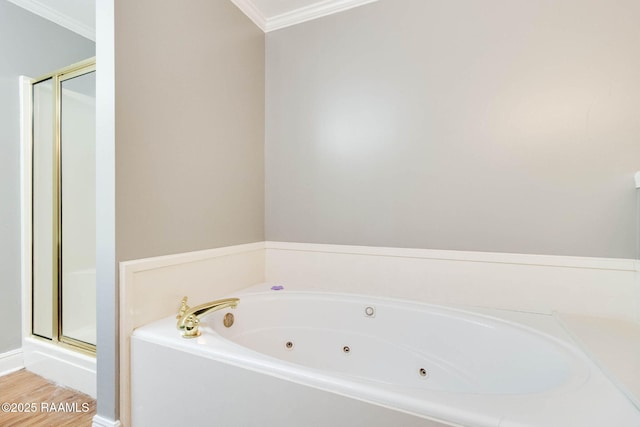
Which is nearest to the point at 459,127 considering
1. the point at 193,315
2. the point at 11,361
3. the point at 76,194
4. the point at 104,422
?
the point at 193,315

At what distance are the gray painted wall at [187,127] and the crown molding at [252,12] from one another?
0.13 feet

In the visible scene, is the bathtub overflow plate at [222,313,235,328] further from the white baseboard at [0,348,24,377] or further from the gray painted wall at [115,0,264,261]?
the white baseboard at [0,348,24,377]

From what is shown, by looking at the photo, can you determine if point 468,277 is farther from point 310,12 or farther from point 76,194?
point 76,194

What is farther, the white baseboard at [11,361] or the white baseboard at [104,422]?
the white baseboard at [11,361]

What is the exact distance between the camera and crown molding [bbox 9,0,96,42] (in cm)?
207

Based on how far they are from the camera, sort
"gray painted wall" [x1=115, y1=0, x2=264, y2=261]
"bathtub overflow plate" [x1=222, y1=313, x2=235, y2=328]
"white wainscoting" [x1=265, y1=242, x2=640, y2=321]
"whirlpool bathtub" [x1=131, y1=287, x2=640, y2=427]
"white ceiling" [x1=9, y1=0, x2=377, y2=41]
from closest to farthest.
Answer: "whirlpool bathtub" [x1=131, y1=287, x2=640, y2=427] → "gray painted wall" [x1=115, y1=0, x2=264, y2=261] → "white wainscoting" [x1=265, y1=242, x2=640, y2=321] → "bathtub overflow plate" [x1=222, y1=313, x2=235, y2=328] → "white ceiling" [x1=9, y1=0, x2=377, y2=41]

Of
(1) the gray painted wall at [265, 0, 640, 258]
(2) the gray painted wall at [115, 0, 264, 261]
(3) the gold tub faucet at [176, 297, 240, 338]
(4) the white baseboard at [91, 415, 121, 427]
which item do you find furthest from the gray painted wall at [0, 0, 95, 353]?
(1) the gray painted wall at [265, 0, 640, 258]

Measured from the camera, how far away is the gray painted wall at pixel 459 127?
4.78 feet

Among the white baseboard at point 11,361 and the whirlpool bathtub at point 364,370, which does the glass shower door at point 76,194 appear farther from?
the whirlpool bathtub at point 364,370

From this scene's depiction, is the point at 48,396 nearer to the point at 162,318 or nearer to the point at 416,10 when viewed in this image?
the point at 162,318

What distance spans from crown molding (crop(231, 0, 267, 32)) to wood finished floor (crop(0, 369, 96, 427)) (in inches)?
95.7

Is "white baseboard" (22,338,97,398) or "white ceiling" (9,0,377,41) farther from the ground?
"white ceiling" (9,0,377,41)

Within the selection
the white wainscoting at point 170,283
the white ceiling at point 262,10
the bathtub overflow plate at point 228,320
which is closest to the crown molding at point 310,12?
the white ceiling at point 262,10

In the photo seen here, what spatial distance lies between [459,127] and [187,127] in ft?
4.76
